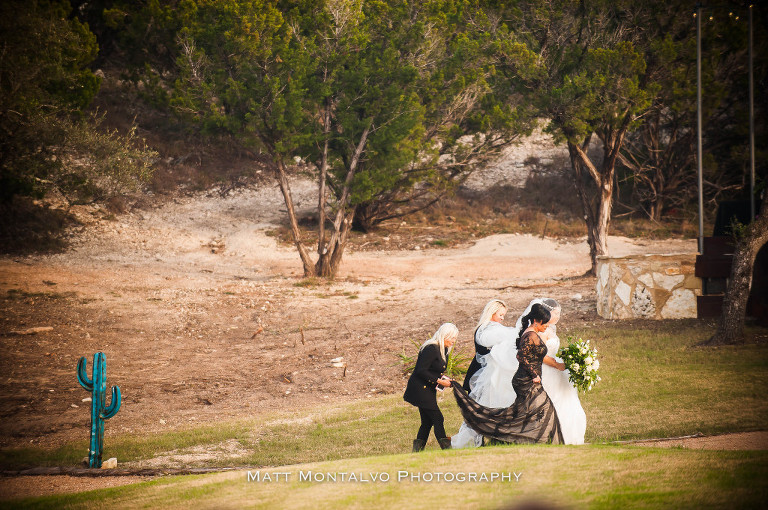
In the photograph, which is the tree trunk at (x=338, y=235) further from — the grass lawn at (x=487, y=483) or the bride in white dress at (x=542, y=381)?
the grass lawn at (x=487, y=483)

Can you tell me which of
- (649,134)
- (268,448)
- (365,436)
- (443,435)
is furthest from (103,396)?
(649,134)

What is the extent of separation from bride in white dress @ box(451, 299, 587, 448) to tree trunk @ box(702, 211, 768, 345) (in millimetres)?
7089

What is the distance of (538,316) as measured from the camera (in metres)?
8.13

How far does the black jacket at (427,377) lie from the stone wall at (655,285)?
910 centimetres

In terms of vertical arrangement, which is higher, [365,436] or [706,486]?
[706,486]

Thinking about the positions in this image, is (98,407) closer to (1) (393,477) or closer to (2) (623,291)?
(1) (393,477)

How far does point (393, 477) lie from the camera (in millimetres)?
6559

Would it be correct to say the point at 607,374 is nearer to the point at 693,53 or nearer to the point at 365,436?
the point at 365,436

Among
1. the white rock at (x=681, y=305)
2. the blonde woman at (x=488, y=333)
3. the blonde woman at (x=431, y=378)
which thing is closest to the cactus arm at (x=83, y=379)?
the blonde woman at (x=431, y=378)

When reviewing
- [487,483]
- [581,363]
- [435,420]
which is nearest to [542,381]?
[581,363]

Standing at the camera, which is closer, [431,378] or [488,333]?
[431,378]

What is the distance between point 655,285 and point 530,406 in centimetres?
945

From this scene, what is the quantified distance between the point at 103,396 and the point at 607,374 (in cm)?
808

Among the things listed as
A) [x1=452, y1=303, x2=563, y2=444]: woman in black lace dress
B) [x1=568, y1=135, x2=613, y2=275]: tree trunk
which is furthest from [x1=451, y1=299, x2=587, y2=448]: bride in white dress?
[x1=568, y1=135, x2=613, y2=275]: tree trunk
